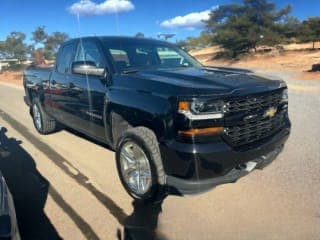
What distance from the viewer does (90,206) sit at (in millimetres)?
3980

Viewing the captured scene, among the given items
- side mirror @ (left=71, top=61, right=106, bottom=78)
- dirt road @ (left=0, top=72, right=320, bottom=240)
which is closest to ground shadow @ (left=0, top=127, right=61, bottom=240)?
dirt road @ (left=0, top=72, right=320, bottom=240)

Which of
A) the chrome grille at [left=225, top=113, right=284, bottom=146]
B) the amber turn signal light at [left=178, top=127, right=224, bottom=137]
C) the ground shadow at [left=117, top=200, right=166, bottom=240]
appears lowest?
the ground shadow at [left=117, top=200, right=166, bottom=240]

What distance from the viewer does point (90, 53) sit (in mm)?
5215

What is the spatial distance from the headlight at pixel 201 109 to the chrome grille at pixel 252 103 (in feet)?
0.37

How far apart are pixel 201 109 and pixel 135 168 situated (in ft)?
3.87

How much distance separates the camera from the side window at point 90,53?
488cm

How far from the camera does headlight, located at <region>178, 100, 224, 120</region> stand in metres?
3.42

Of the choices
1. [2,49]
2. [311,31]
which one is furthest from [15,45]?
[311,31]

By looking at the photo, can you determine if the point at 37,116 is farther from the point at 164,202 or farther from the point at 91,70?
the point at 164,202

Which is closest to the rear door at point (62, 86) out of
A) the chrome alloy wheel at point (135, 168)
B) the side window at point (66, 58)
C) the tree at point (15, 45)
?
the side window at point (66, 58)

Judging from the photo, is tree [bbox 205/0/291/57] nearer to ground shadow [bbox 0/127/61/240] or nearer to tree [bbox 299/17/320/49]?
tree [bbox 299/17/320/49]

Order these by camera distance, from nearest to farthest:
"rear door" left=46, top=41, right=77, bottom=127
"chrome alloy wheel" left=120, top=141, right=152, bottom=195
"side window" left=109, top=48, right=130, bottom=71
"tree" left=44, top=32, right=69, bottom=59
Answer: "chrome alloy wheel" left=120, top=141, right=152, bottom=195 < "side window" left=109, top=48, right=130, bottom=71 < "rear door" left=46, top=41, right=77, bottom=127 < "tree" left=44, top=32, right=69, bottom=59

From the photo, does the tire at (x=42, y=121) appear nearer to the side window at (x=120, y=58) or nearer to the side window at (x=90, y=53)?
the side window at (x=90, y=53)

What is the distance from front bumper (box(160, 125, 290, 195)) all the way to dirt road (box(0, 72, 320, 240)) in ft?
1.23
